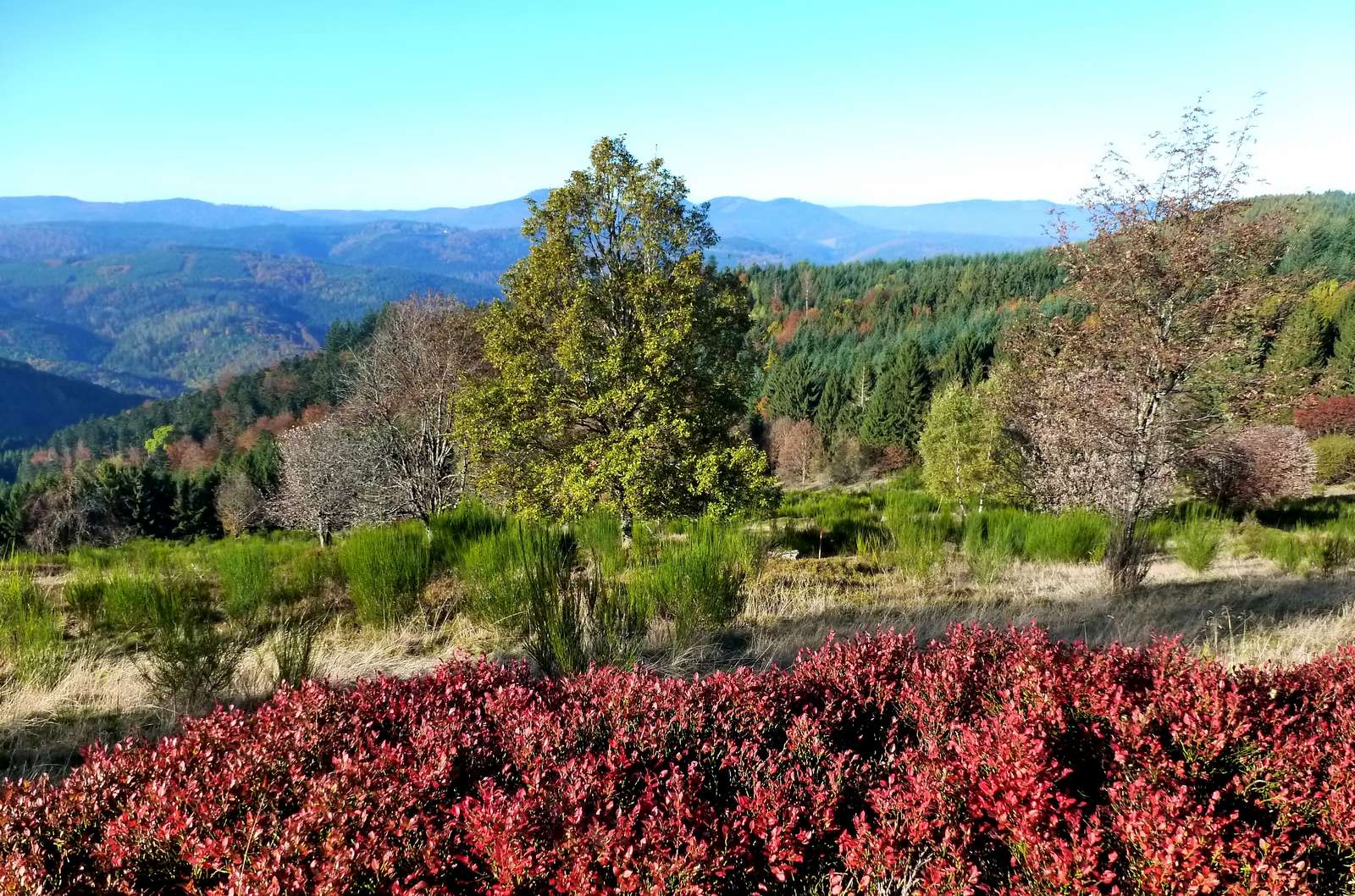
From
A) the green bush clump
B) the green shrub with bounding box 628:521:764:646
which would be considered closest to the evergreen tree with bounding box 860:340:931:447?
the green bush clump

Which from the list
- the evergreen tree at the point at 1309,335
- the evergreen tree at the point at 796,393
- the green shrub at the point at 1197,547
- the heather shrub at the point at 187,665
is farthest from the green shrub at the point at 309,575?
the evergreen tree at the point at 796,393

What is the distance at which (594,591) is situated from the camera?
15.7 ft

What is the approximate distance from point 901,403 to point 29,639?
5663cm

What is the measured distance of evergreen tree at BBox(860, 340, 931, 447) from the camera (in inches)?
2193

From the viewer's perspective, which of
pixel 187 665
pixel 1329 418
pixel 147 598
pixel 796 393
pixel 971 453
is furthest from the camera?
pixel 796 393

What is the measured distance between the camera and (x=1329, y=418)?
41062 mm

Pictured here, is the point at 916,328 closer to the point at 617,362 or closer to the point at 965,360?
the point at 965,360

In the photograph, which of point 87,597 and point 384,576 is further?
point 87,597

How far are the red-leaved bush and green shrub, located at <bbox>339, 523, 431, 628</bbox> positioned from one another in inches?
97.6

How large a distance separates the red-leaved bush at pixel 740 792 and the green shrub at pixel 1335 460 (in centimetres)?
4047

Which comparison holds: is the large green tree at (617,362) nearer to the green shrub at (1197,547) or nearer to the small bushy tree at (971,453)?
the green shrub at (1197,547)

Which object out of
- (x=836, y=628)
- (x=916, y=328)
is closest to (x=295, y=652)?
(x=836, y=628)

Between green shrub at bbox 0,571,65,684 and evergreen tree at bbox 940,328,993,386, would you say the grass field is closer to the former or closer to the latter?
green shrub at bbox 0,571,65,684

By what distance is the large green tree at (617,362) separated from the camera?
11.7 m
